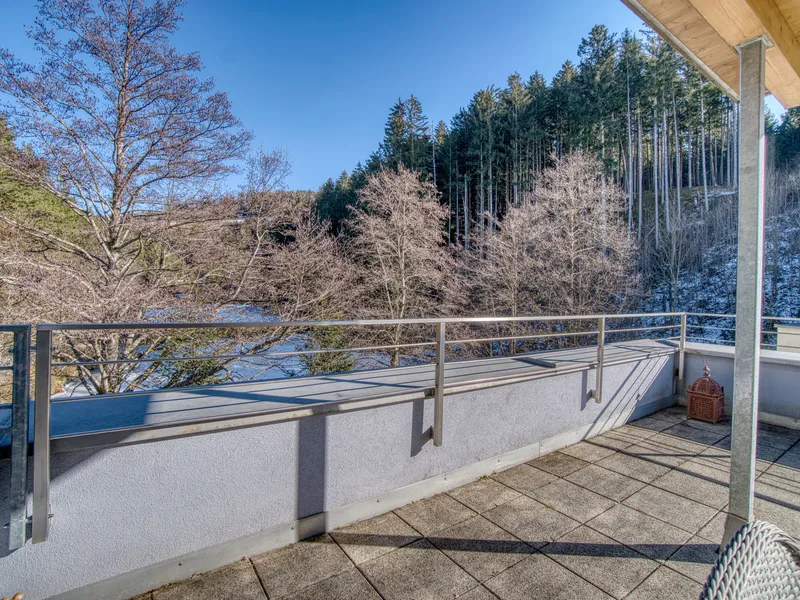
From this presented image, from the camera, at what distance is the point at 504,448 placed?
10.2ft

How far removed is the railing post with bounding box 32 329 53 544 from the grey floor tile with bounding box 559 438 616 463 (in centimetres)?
347

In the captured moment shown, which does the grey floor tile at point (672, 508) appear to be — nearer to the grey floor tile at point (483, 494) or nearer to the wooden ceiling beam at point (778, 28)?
the grey floor tile at point (483, 494)

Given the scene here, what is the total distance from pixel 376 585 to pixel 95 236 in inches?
302

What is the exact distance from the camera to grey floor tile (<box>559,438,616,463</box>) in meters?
3.37

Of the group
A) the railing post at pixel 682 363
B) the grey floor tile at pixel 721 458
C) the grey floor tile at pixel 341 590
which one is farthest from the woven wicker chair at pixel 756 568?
the railing post at pixel 682 363

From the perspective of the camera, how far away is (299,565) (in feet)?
6.51

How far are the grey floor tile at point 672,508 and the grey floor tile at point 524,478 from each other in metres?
0.54

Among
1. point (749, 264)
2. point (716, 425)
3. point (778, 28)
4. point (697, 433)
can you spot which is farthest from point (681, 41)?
point (716, 425)

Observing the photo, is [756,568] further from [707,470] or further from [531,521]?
[707,470]

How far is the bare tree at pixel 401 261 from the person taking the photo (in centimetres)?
1180

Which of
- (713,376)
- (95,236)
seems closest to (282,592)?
(713,376)

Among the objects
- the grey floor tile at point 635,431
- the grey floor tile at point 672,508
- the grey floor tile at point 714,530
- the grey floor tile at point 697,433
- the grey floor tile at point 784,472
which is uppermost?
the grey floor tile at point 697,433

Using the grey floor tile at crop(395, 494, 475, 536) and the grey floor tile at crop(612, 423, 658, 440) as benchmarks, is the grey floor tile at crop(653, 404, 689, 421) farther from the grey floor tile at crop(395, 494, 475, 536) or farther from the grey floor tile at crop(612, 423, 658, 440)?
the grey floor tile at crop(395, 494, 475, 536)

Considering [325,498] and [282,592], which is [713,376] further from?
[282,592]
